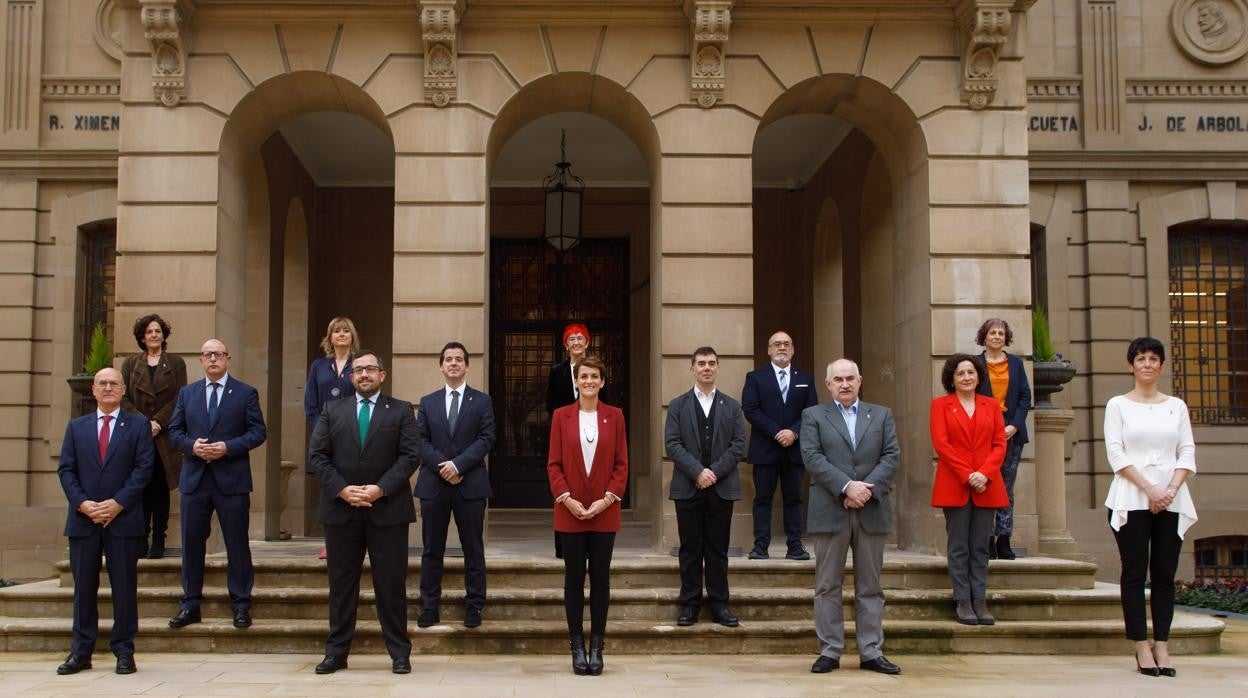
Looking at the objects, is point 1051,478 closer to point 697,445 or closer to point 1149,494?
point 1149,494

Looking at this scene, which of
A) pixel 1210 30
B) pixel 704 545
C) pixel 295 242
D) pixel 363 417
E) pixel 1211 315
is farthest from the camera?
pixel 1211 315

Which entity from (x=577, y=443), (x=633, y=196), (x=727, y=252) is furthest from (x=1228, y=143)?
(x=577, y=443)

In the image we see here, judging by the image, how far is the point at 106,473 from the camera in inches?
313

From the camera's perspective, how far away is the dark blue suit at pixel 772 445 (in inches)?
387

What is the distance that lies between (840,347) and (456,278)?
6.73 metres

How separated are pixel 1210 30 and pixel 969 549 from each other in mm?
11527

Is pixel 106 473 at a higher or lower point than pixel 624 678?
higher

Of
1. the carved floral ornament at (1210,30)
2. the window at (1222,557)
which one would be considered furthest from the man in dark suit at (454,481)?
the carved floral ornament at (1210,30)

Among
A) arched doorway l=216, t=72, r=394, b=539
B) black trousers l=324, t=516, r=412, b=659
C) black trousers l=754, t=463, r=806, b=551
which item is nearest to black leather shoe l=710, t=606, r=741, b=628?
black trousers l=754, t=463, r=806, b=551

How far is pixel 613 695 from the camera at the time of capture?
7.02 metres

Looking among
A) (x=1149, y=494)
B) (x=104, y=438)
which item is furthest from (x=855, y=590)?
(x=104, y=438)

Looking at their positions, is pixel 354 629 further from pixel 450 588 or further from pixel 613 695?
pixel 613 695

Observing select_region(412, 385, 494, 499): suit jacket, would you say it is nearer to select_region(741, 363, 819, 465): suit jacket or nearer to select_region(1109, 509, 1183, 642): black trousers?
select_region(741, 363, 819, 465): suit jacket

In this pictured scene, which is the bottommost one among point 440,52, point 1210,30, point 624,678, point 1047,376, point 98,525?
point 624,678
